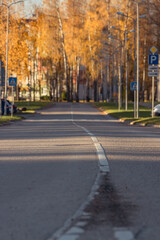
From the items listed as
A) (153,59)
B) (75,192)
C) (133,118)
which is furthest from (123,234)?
(133,118)

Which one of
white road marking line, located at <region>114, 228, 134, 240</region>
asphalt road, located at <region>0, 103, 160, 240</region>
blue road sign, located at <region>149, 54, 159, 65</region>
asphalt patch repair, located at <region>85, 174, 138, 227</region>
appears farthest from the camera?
blue road sign, located at <region>149, 54, 159, 65</region>

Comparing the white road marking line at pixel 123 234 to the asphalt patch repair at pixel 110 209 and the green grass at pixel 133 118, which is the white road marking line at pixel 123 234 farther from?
the green grass at pixel 133 118

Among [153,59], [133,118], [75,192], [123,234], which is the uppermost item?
[153,59]

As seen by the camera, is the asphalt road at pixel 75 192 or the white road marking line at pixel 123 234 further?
the asphalt road at pixel 75 192

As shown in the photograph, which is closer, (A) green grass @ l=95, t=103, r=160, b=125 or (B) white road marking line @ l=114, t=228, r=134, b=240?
(B) white road marking line @ l=114, t=228, r=134, b=240

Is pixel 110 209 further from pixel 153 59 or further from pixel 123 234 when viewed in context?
pixel 153 59

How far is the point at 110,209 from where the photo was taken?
723 cm

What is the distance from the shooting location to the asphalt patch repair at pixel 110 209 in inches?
255

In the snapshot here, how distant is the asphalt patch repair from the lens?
6487mm

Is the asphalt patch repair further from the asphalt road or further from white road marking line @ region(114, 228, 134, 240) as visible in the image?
white road marking line @ region(114, 228, 134, 240)

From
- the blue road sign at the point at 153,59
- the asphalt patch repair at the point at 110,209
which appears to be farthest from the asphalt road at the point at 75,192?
the blue road sign at the point at 153,59

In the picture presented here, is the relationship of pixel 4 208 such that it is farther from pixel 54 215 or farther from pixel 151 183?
pixel 151 183

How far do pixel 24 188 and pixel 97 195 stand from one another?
1363 mm

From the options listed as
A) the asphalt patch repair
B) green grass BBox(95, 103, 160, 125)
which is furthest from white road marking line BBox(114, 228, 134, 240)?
green grass BBox(95, 103, 160, 125)
